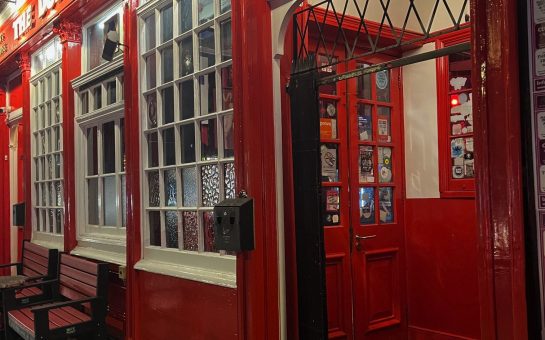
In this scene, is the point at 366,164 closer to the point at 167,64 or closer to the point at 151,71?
the point at 167,64

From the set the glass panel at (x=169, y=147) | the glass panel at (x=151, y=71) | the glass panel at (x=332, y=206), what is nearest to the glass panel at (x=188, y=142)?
the glass panel at (x=169, y=147)

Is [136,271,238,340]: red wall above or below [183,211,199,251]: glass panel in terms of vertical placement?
below

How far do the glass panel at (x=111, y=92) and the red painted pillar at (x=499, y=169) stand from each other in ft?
14.1

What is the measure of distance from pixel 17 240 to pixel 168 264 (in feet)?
19.0

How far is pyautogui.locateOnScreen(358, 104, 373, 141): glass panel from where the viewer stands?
4.71 meters

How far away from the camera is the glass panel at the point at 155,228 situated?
481 cm

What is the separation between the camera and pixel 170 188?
4668 mm

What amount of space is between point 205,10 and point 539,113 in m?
2.79

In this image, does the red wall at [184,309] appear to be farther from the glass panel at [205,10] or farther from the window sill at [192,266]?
the glass panel at [205,10]

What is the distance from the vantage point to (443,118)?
468cm

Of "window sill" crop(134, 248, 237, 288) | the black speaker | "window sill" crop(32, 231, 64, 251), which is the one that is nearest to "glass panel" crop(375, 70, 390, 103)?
"window sill" crop(134, 248, 237, 288)

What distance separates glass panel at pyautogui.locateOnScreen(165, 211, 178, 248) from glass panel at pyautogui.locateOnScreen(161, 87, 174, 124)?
79cm

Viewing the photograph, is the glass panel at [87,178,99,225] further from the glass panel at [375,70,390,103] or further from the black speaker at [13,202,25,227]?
the glass panel at [375,70,390,103]

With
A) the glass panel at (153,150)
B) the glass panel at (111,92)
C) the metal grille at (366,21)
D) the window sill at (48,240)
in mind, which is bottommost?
the window sill at (48,240)
